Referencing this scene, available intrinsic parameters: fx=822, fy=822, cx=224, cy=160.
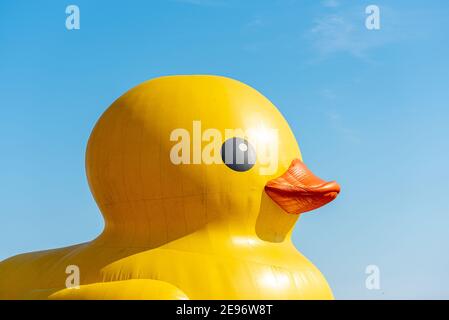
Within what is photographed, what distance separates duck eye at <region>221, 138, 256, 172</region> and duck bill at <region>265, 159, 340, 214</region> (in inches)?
24.1

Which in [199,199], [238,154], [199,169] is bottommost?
[199,199]

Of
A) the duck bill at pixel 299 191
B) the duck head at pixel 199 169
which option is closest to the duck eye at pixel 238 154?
the duck head at pixel 199 169

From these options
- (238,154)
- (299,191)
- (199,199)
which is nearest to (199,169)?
(199,199)

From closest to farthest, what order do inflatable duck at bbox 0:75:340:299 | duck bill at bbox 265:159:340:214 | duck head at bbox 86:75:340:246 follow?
inflatable duck at bbox 0:75:340:299, duck head at bbox 86:75:340:246, duck bill at bbox 265:159:340:214

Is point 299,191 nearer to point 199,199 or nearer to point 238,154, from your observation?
point 238,154

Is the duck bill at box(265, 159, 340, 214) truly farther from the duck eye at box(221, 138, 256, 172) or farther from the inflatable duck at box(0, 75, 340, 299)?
the duck eye at box(221, 138, 256, 172)

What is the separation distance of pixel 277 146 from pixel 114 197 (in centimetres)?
343

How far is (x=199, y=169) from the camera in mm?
15625

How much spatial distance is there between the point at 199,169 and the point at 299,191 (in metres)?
2.03

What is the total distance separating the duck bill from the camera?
1600 cm

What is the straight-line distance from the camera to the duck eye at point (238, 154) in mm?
15711

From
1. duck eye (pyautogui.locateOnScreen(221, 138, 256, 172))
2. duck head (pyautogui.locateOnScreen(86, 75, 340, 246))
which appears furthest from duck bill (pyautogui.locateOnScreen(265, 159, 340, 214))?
duck eye (pyautogui.locateOnScreen(221, 138, 256, 172))
